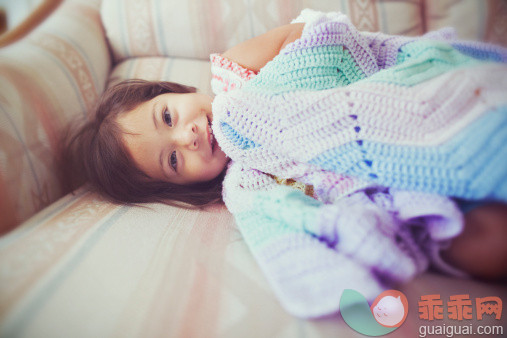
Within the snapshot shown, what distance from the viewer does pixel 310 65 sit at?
588 millimetres

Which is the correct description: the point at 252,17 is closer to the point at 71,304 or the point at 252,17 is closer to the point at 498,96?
the point at 498,96

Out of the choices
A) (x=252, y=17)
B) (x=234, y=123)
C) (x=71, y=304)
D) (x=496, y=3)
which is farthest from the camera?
(x=252, y=17)

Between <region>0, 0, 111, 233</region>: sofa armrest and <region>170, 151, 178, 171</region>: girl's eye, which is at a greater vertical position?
<region>0, 0, 111, 233</region>: sofa armrest

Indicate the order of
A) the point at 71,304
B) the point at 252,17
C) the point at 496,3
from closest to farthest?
the point at 71,304
the point at 496,3
the point at 252,17

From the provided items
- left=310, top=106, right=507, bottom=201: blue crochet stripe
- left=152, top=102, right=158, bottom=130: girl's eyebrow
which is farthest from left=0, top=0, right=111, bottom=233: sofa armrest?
left=310, top=106, right=507, bottom=201: blue crochet stripe

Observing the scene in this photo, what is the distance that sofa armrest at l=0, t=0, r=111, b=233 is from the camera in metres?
0.60

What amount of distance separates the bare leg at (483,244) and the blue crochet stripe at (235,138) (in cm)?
37

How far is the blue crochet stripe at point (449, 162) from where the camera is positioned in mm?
392

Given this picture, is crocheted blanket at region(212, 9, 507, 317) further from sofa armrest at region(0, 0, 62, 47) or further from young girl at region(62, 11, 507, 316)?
sofa armrest at region(0, 0, 62, 47)

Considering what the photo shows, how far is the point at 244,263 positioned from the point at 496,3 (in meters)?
0.80

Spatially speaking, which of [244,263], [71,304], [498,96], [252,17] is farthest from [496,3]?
[71,304]

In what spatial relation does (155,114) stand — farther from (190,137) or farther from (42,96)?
(42,96)

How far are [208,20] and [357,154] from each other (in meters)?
0.71

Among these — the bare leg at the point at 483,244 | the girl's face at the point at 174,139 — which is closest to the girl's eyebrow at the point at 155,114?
the girl's face at the point at 174,139
